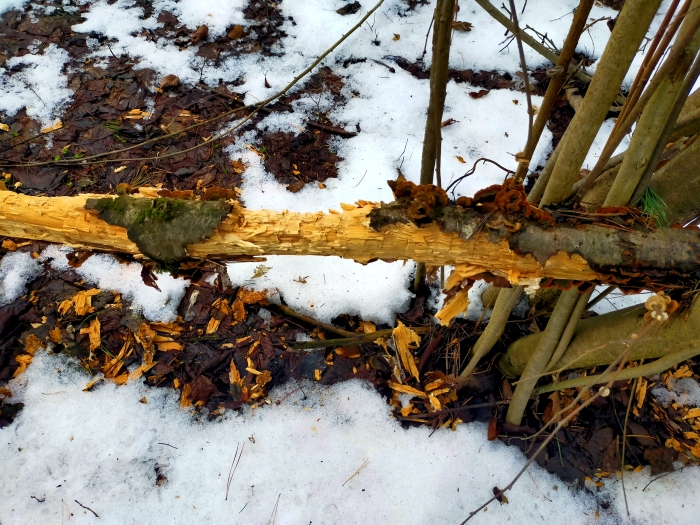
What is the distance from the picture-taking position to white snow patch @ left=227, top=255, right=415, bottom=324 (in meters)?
2.31

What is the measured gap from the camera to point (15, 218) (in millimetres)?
1358

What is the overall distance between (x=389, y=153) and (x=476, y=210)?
1671mm

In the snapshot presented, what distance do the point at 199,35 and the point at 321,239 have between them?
2.74 m

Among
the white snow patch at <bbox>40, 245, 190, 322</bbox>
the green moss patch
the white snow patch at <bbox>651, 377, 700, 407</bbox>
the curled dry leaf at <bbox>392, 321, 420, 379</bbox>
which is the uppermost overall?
the green moss patch

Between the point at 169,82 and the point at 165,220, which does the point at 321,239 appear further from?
the point at 169,82

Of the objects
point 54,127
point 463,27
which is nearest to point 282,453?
point 54,127

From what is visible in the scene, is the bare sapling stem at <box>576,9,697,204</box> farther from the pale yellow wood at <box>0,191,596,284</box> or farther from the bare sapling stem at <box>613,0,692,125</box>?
the pale yellow wood at <box>0,191,596,284</box>

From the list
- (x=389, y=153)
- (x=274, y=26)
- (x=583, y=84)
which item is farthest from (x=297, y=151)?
(x=583, y=84)

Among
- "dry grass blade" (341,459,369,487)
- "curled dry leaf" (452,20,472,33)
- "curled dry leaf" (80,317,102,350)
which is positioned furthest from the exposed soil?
"curled dry leaf" (452,20,472,33)

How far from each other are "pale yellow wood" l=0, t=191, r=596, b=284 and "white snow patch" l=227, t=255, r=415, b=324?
100 cm

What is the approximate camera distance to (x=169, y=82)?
9.95 feet

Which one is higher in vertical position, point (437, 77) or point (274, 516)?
point (437, 77)

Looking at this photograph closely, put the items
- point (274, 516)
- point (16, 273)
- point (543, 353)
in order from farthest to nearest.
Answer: point (16, 273) → point (274, 516) → point (543, 353)

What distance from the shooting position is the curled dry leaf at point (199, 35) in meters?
3.25
